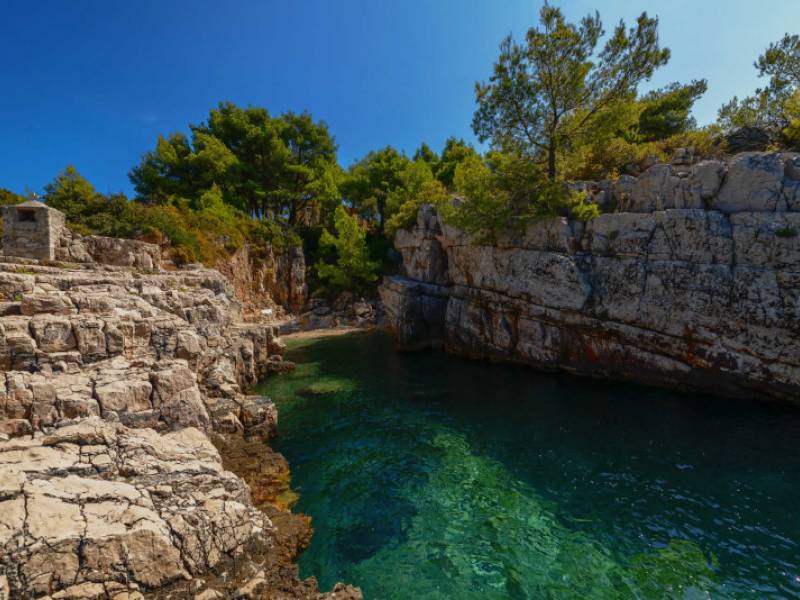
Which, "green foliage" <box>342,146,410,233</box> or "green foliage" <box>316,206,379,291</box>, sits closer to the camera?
"green foliage" <box>316,206,379,291</box>

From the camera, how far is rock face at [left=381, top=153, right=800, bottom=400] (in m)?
13.8

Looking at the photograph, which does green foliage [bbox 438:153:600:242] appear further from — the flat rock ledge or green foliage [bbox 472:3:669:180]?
the flat rock ledge

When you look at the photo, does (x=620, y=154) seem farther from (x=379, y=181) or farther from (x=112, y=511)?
(x=112, y=511)

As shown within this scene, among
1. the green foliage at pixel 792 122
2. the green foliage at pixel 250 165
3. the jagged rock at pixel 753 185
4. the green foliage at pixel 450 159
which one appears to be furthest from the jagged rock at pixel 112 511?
the green foliage at pixel 450 159

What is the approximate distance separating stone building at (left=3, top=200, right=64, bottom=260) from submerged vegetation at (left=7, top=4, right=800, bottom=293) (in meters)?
6.31

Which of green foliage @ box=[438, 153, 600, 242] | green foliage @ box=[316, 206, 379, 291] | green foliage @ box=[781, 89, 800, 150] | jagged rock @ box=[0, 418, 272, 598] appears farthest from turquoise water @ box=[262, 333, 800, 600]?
green foliage @ box=[316, 206, 379, 291]

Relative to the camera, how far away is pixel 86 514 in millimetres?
5527

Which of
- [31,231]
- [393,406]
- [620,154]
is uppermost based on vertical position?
[620,154]

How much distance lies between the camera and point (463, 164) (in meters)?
30.3

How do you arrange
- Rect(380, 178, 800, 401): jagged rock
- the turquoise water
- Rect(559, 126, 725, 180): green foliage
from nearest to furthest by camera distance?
the turquoise water, Rect(380, 178, 800, 401): jagged rock, Rect(559, 126, 725, 180): green foliage

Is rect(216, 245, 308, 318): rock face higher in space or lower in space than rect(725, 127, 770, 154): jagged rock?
lower

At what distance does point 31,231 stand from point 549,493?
25960 mm

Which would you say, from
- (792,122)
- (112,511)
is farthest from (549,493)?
(792,122)

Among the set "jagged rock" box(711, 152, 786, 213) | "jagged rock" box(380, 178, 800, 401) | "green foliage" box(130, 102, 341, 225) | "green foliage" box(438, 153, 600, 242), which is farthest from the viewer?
"green foliage" box(130, 102, 341, 225)
